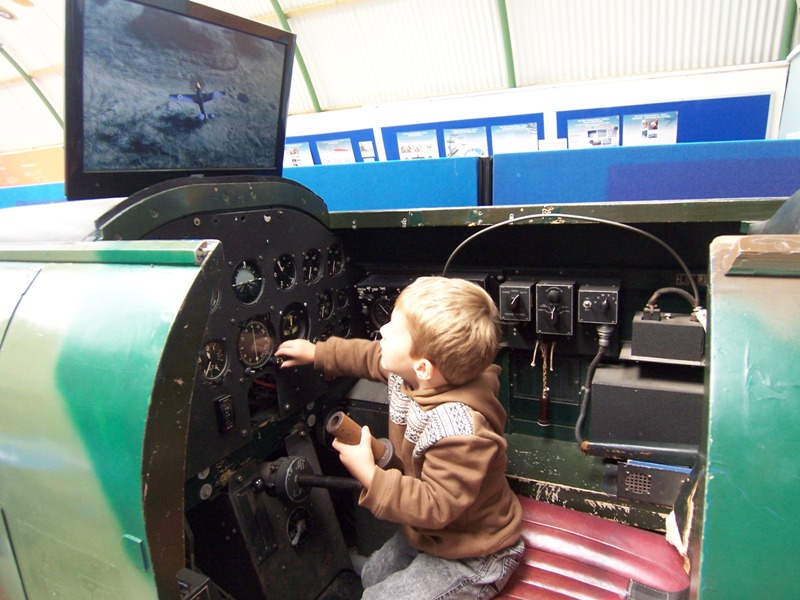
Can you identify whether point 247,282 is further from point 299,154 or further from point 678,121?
point 299,154

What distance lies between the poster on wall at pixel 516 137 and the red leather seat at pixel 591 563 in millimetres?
2550

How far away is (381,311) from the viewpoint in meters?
1.84

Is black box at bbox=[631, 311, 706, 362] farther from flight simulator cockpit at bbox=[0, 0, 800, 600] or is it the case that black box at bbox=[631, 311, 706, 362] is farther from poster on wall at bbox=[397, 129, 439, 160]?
poster on wall at bbox=[397, 129, 439, 160]

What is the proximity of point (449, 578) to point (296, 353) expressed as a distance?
2.35 ft

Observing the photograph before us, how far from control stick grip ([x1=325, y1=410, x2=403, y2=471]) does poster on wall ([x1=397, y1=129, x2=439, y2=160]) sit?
257cm

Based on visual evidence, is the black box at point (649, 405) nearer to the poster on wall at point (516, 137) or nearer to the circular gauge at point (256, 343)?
the circular gauge at point (256, 343)

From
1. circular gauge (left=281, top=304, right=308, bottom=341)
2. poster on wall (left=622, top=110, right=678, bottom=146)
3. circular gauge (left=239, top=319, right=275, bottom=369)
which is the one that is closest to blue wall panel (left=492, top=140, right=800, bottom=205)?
circular gauge (left=281, top=304, right=308, bottom=341)

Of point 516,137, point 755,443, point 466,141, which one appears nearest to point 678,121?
point 516,137

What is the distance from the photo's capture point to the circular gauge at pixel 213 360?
4.01 ft

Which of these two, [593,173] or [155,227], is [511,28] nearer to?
[593,173]

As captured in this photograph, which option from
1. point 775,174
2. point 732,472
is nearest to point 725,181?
point 775,174

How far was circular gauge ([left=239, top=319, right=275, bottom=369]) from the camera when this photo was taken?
1.34 meters

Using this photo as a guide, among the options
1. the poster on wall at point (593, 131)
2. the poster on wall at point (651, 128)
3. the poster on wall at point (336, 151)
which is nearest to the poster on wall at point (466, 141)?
the poster on wall at point (593, 131)

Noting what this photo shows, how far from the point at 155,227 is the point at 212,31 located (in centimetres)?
50
